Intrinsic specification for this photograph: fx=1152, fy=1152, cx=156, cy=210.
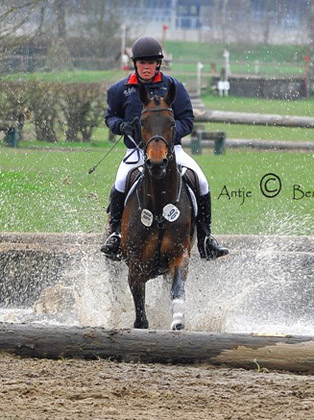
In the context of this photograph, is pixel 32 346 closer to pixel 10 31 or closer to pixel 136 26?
pixel 10 31

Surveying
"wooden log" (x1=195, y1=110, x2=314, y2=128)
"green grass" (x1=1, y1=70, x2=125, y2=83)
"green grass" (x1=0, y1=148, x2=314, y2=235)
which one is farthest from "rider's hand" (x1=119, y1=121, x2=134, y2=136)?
"wooden log" (x1=195, y1=110, x2=314, y2=128)

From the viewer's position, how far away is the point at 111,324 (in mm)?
8992

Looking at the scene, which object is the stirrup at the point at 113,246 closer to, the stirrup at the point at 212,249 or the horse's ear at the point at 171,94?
the stirrup at the point at 212,249

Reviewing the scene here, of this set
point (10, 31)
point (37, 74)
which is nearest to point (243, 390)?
point (10, 31)

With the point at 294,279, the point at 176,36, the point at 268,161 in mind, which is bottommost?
the point at 176,36

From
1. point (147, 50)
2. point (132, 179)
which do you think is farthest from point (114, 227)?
point (147, 50)

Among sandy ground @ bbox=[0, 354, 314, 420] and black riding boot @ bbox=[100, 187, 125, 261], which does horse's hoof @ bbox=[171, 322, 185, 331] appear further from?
black riding boot @ bbox=[100, 187, 125, 261]

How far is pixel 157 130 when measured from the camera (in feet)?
25.1

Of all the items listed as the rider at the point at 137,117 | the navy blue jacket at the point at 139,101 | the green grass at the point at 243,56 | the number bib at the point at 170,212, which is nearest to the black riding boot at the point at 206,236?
the rider at the point at 137,117

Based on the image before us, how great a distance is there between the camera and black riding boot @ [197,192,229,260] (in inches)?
341

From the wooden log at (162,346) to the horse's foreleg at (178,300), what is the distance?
63cm

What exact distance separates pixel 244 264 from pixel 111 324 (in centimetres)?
175

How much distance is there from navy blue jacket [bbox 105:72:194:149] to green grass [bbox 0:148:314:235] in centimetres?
364

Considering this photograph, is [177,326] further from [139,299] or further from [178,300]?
[139,299]
